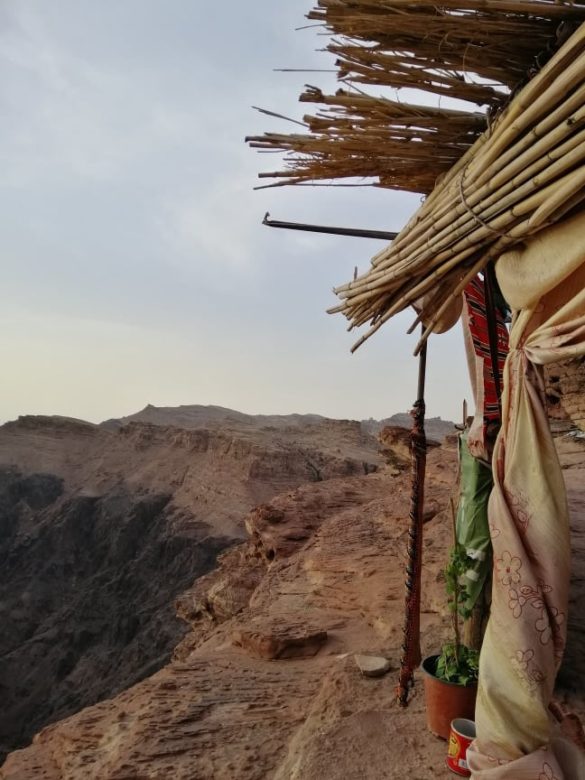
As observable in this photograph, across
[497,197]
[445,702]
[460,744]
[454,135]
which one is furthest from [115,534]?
[497,197]

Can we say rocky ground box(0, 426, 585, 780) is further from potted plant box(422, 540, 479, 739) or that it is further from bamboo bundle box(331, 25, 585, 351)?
bamboo bundle box(331, 25, 585, 351)

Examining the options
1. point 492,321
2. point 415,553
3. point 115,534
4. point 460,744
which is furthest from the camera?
point 115,534

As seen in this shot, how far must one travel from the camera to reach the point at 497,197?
206 centimetres

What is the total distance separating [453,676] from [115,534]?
2294cm

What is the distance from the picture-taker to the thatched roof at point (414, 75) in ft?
6.13

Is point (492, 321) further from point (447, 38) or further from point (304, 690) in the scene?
point (304, 690)

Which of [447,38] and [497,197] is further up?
[447,38]

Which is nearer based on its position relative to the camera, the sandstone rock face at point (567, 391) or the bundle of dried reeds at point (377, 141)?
the bundle of dried reeds at point (377, 141)

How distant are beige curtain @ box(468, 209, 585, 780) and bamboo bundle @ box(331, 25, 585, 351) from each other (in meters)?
0.13

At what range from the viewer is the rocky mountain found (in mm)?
17125

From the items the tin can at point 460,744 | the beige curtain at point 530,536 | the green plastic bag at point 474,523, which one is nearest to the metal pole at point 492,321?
the green plastic bag at point 474,523

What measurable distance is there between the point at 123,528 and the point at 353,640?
2032cm

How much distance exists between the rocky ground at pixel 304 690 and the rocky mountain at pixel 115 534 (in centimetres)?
1163

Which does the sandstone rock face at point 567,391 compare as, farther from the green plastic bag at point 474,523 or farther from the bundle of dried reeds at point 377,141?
the bundle of dried reeds at point 377,141
